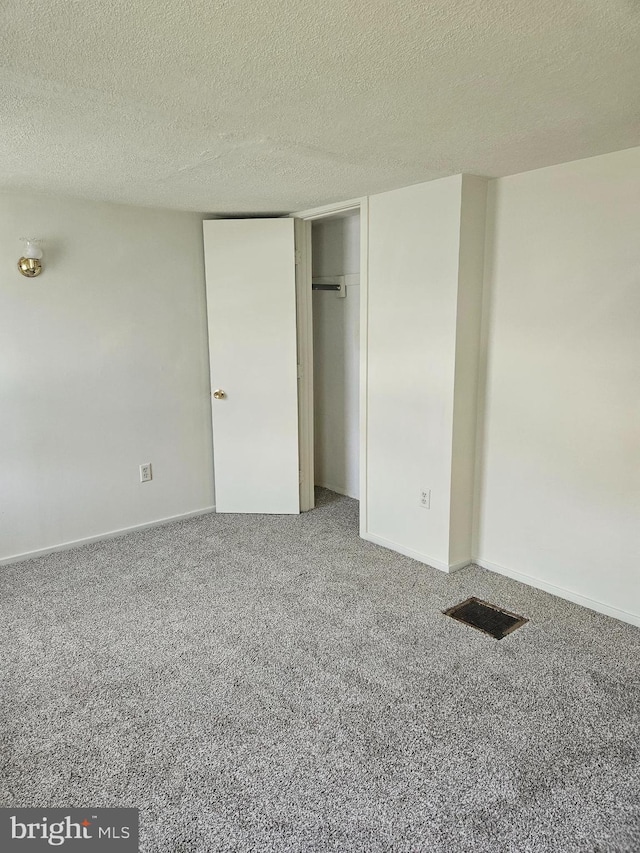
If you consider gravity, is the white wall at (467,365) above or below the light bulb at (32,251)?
below

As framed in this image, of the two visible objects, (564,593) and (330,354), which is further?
(330,354)

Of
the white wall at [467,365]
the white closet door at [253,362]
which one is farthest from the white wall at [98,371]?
the white wall at [467,365]

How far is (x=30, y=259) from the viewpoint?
3.23m

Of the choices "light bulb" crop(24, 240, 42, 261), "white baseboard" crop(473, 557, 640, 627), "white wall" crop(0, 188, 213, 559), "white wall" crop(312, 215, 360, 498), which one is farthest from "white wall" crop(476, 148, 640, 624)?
"light bulb" crop(24, 240, 42, 261)

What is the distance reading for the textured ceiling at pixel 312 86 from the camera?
1358 mm

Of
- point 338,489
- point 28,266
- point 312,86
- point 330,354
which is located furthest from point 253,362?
point 312,86

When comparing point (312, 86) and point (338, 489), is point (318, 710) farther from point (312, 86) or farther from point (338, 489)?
point (338, 489)

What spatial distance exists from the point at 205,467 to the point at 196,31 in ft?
10.5

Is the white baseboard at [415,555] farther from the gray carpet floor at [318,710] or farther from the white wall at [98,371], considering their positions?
the white wall at [98,371]

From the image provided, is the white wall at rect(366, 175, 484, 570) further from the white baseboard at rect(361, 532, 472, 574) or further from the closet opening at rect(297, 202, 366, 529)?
the closet opening at rect(297, 202, 366, 529)

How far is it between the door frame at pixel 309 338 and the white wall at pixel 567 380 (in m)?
0.78

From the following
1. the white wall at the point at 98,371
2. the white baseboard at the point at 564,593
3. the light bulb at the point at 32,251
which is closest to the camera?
the white baseboard at the point at 564,593

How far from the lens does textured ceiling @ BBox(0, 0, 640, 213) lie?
1358 mm

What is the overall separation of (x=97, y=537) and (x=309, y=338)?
204 centimetres
